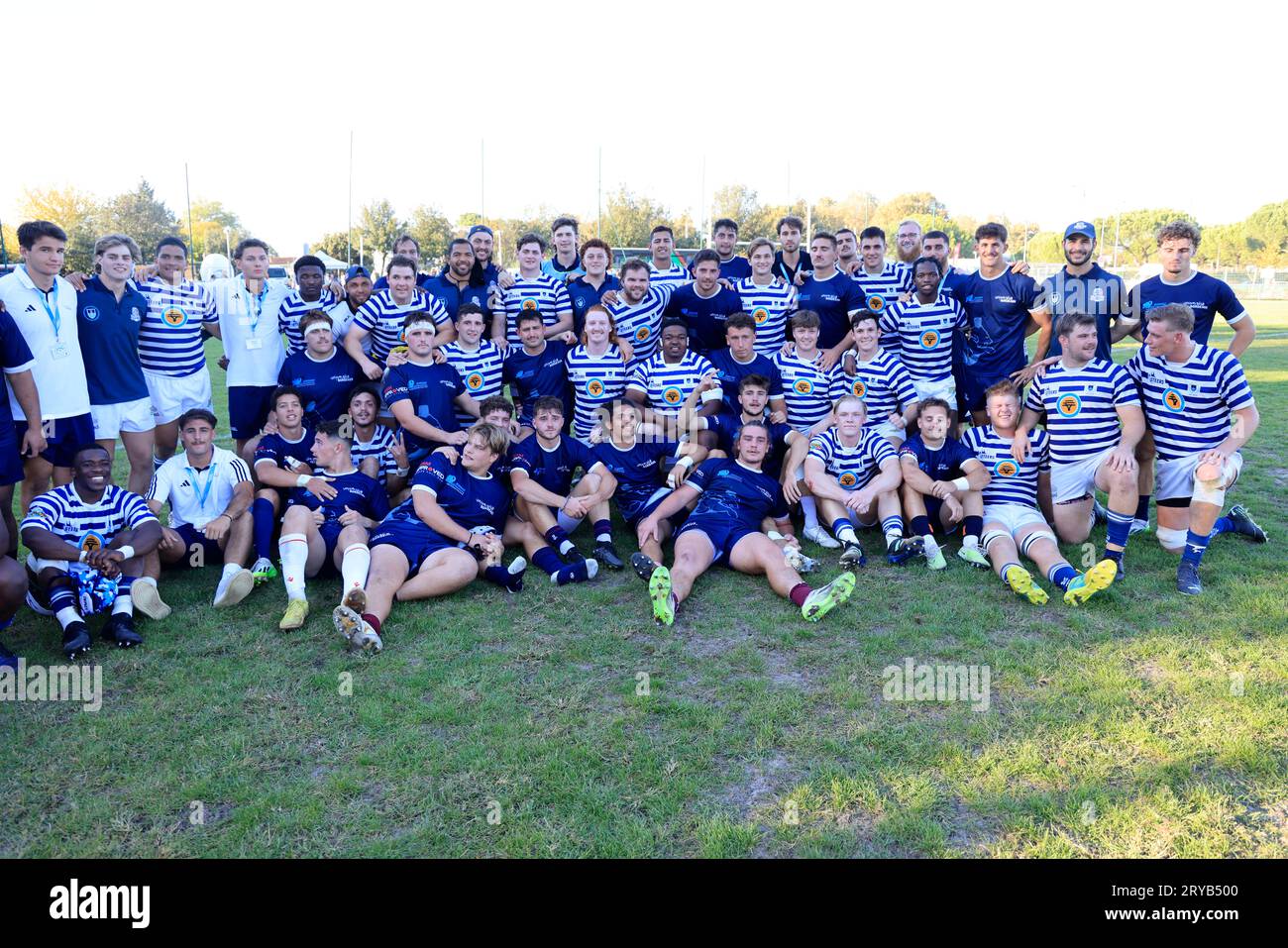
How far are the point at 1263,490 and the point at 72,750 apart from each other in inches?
324

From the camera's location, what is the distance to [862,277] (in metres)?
7.22

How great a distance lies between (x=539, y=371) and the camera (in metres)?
6.52

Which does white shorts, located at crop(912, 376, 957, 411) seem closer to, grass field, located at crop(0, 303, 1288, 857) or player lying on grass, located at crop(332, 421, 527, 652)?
grass field, located at crop(0, 303, 1288, 857)

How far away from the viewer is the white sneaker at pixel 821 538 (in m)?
5.79

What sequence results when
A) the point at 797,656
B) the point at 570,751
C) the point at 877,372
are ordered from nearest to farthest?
1. the point at 570,751
2. the point at 797,656
3. the point at 877,372

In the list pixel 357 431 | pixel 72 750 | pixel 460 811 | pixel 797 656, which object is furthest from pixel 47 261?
pixel 797 656

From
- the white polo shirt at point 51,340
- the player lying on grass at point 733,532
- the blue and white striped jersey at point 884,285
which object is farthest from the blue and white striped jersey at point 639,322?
the white polo shirt at point 51,340

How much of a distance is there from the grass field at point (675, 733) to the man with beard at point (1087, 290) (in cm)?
224

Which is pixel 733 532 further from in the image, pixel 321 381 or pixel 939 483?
pixel 321 381

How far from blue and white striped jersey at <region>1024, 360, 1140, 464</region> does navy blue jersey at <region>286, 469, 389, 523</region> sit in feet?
14.6

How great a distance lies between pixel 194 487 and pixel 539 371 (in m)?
2.51

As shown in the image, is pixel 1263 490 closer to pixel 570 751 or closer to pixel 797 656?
pixel 797 656

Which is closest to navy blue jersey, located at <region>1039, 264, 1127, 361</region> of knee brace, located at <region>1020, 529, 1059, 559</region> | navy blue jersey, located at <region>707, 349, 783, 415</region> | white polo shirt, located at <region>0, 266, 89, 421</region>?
knee brace, located at <region>1020, 529, 1059, 559</region>

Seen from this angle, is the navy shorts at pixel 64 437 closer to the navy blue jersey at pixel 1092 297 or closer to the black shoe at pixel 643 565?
Answer: the black shoe at pixel 643 565
